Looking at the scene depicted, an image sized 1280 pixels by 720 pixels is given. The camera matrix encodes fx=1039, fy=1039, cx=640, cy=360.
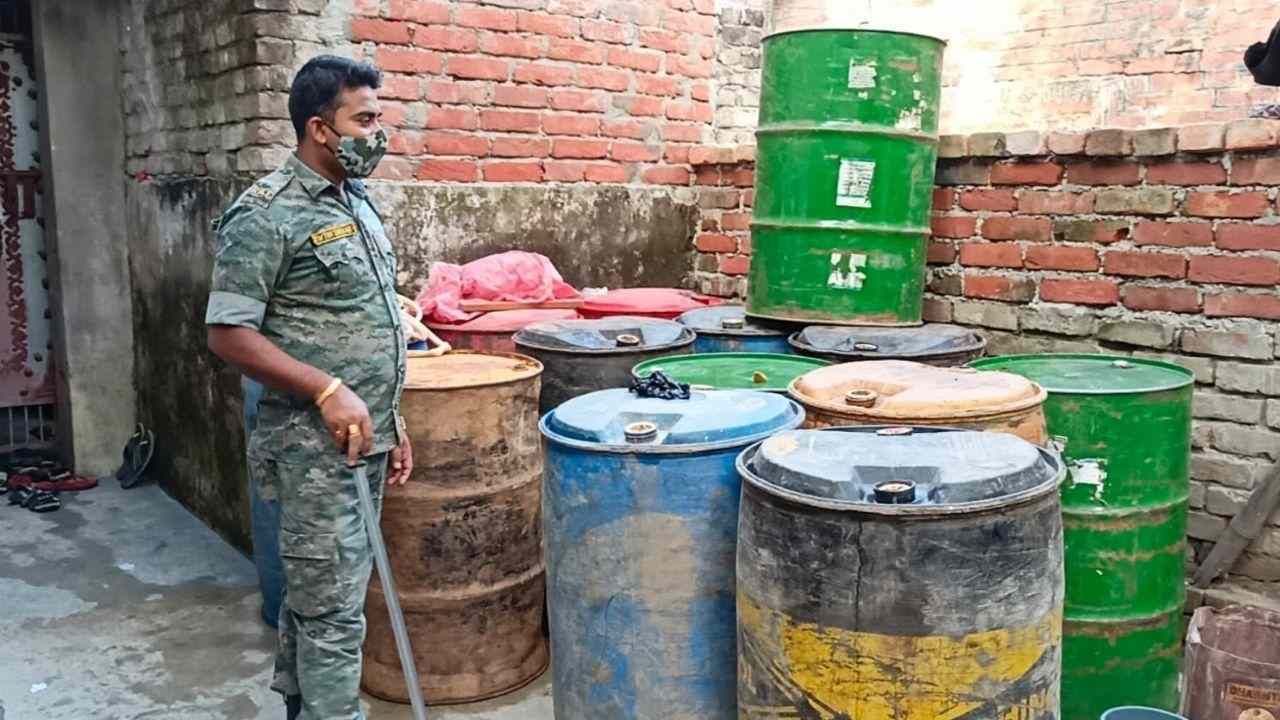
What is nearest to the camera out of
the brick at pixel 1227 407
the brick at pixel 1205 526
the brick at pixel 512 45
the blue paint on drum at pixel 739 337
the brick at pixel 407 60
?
the brick at pixel 1227 407

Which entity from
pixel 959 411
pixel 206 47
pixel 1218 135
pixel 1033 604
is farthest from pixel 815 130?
pixel 206 47

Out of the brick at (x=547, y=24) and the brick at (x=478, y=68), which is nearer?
the brick at (x=478, y=68)

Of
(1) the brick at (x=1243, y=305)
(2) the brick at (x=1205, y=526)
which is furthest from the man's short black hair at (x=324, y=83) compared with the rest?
(2) the brick at (x=1205, y=526)

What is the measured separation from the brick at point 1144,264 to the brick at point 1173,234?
44 mm

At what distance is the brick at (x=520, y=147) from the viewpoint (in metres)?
4.66

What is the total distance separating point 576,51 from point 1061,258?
2.38 metres

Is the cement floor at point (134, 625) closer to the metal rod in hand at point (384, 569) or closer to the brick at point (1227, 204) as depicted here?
the metal rod in hand at point (384, 569)

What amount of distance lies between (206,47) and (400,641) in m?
3.03

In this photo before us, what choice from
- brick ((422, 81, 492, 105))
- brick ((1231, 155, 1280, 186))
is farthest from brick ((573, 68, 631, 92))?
brick ((1231, 155, 1280, 186))

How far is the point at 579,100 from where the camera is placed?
4922 mm

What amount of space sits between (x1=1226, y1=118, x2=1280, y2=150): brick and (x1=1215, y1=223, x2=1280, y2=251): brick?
25 cm

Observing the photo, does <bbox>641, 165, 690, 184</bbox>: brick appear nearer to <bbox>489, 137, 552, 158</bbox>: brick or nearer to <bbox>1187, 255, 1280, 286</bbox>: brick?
<bbox>489, 137, 552, 158</bbox>: brick

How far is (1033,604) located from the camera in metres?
2.03

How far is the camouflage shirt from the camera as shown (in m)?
2.54
